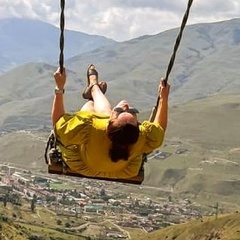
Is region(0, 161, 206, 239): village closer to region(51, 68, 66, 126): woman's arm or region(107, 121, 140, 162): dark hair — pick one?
region(51, 68, 66, 126): woman's arm

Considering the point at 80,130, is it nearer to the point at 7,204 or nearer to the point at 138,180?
the point at 138,180

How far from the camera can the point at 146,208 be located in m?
153

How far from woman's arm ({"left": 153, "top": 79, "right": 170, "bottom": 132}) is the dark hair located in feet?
2.44

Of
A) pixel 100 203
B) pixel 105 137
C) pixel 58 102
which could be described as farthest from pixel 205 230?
pixel 105 137

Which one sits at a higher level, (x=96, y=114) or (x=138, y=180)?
(x=96, y=114)

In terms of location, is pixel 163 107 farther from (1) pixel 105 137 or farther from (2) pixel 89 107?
(1) pixel 105 137

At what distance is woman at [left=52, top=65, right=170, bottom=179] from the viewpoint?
17.9 feet

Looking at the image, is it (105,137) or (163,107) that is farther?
(163,107)

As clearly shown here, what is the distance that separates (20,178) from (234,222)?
104 m

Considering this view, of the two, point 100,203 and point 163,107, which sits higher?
point 163,107

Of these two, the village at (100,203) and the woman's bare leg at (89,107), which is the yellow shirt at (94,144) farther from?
the village at (100,203)

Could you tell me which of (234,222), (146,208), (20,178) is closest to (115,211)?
(146,208)

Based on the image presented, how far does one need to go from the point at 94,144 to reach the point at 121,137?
0.36m

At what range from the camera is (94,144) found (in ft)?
18.6
